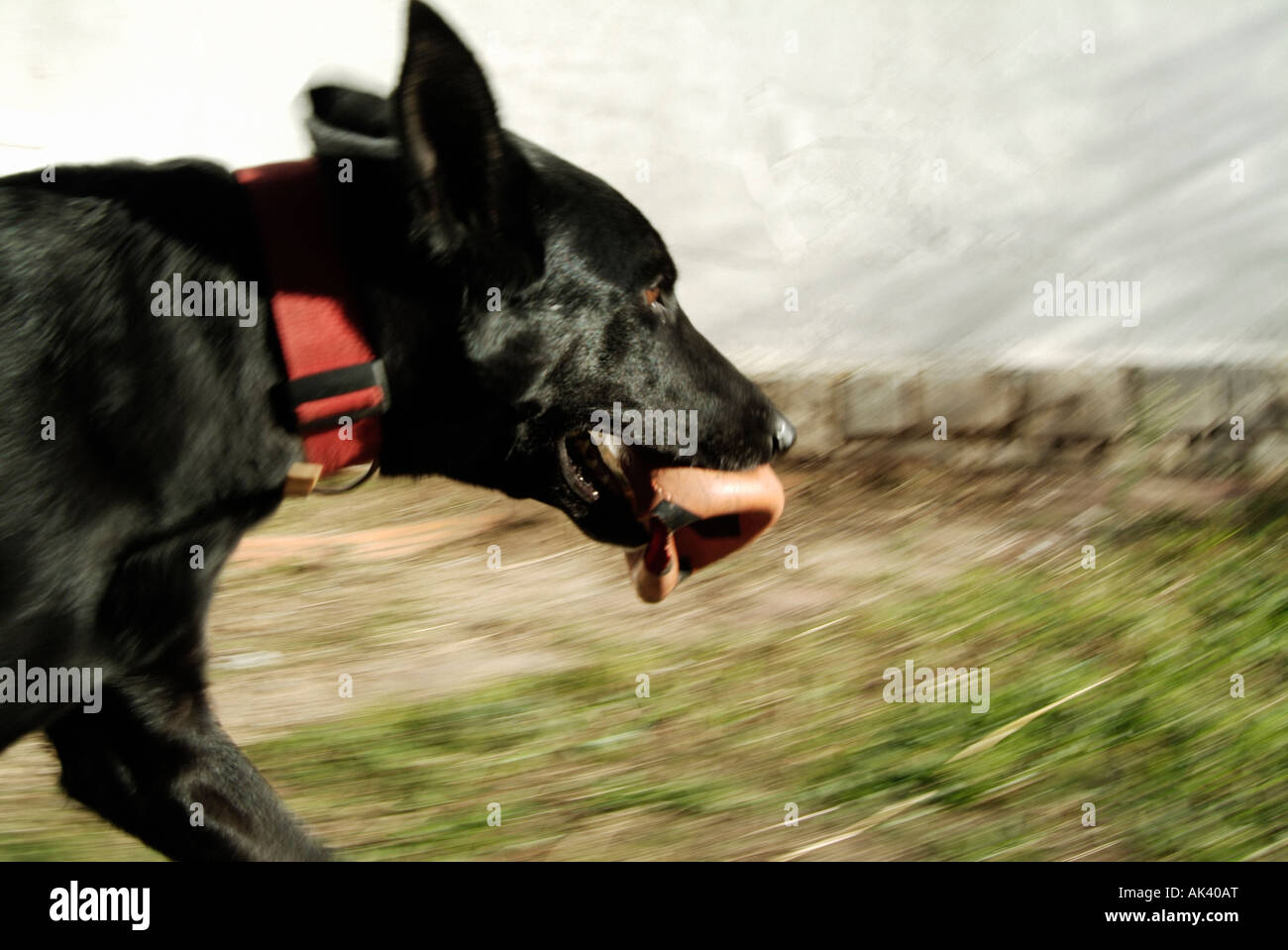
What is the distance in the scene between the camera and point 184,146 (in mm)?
5227

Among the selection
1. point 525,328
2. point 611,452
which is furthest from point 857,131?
point 525,328

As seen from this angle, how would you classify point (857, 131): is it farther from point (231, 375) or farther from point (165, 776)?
point (165, 776)

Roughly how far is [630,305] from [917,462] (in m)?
2.81

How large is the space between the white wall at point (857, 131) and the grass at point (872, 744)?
1.26 m

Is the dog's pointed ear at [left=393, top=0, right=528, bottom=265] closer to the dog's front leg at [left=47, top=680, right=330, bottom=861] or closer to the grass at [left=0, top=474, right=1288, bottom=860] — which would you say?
the dog's front leg at [left=47, top=680, right=330, bottom=861]

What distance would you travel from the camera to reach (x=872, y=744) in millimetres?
3584

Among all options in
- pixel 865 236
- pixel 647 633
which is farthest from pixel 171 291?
pixel 865 236

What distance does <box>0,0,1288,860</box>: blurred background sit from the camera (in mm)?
4012

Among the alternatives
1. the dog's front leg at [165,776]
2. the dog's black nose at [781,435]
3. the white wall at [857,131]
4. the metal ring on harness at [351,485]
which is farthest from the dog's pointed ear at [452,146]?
the white wall at [857,131]

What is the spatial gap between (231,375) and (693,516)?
100 centimetres

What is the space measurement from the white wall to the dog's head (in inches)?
102

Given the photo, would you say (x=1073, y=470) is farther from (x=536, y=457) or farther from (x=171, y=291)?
(x=171, y=291)

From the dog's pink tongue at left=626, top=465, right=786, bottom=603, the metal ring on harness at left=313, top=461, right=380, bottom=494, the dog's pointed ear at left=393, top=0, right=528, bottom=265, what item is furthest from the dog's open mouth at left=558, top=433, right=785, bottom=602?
the dog's pointed ear at left=393, top=0, right=528, bottom=265

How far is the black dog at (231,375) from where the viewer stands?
2172 millimetres
